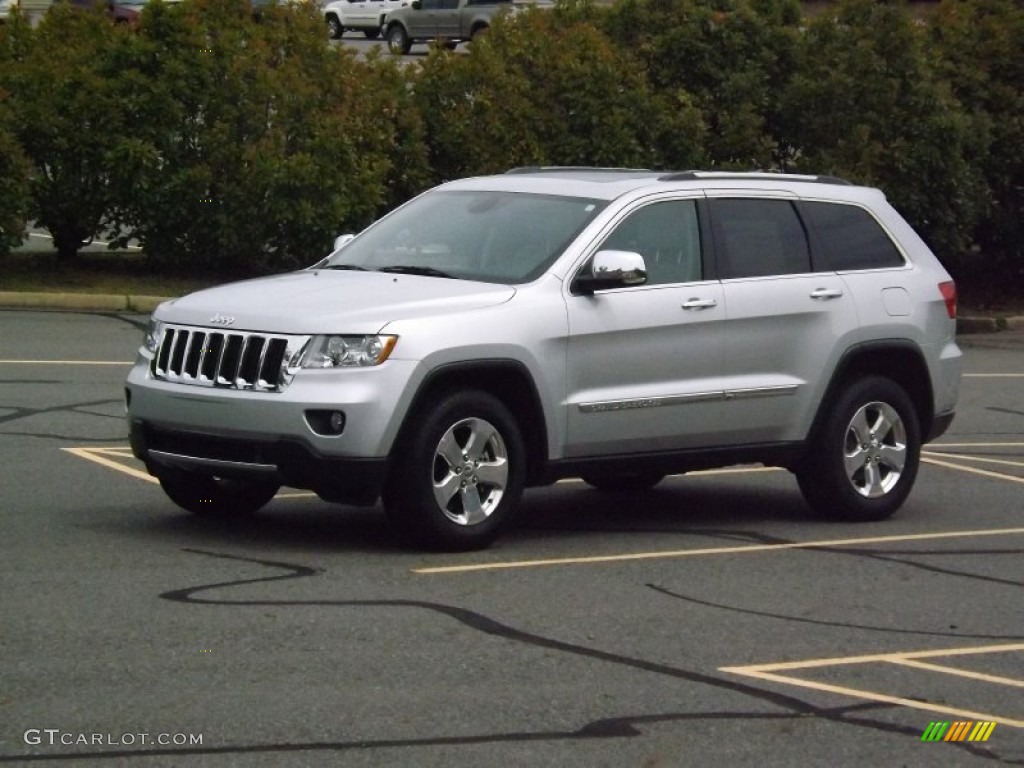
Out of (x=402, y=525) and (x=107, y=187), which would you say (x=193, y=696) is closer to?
(x=402, y=525)

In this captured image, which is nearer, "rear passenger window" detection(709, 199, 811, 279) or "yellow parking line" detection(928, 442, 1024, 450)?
"rear passenger window" detection(709, 199, 811, 279)

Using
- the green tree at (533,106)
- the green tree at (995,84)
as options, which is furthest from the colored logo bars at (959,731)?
the green tree at (995,84)

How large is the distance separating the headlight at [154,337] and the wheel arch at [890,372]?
356cm

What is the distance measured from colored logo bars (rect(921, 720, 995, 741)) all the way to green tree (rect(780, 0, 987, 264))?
15.9 metres

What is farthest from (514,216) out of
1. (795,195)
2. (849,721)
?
(849,721)

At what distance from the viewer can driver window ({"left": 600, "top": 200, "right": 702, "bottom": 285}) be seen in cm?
984

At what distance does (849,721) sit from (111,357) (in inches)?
420

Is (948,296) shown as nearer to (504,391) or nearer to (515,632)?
(504,391)

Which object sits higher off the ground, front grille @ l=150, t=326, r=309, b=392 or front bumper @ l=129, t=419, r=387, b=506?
front grille @ l=150, t=326, r=309, b=392

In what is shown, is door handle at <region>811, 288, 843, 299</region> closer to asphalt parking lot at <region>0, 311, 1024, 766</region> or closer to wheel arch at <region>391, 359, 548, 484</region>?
asphalt parking lot at <region>0, 311, 1024, 766</region>

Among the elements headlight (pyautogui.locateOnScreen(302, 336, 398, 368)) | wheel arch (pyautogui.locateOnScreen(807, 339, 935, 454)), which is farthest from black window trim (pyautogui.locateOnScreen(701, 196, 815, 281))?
headlight (pyautogui.locateOnScreen(302, 336, 398, 368))

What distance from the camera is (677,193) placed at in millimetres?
10117

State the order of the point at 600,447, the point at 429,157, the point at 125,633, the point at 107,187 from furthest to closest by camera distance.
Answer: the point at 429,157
the point at 107,187
the point at 600,447
the point at 125,633

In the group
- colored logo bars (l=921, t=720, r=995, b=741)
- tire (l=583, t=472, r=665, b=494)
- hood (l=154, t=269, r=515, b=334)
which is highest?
hood (l=154, t=269, r=515, b=334)
